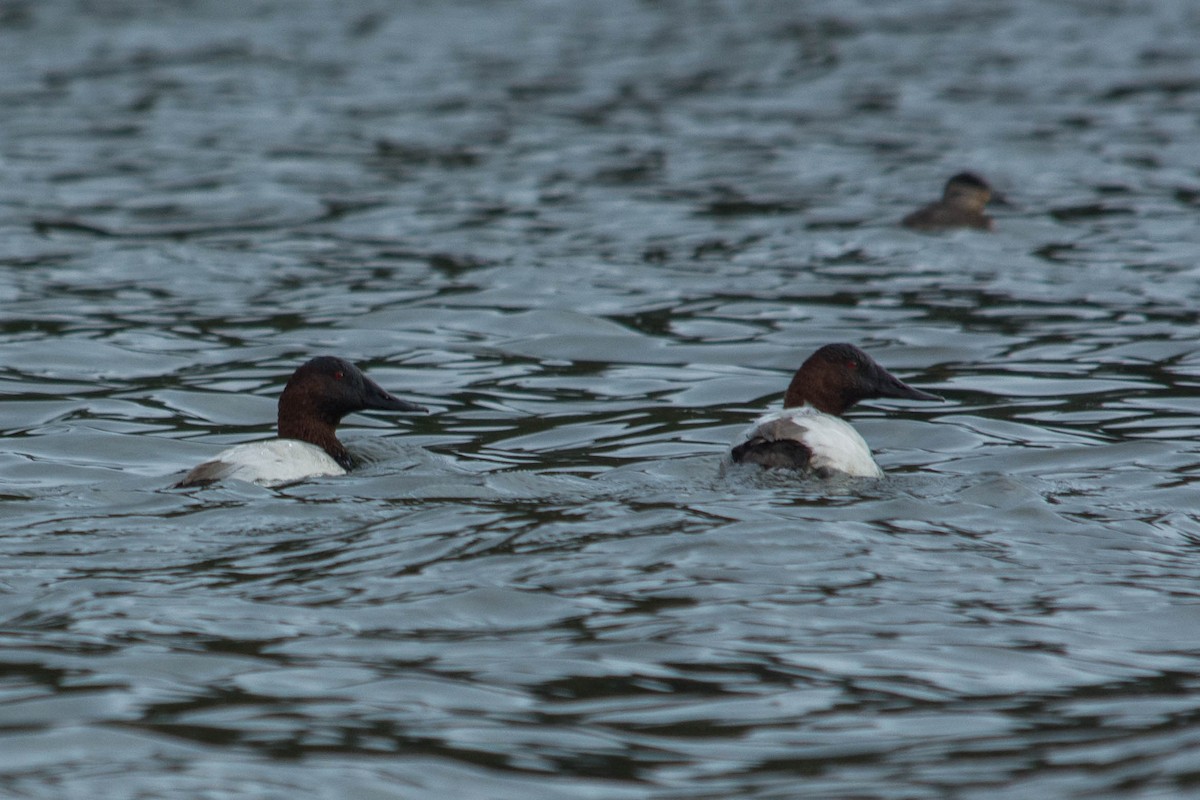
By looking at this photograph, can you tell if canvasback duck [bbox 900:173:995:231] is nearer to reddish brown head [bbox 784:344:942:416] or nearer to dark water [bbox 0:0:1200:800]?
dark water [bbox 0:0:1200:800]

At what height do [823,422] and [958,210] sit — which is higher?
[958,210]

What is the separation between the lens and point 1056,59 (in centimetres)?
2558

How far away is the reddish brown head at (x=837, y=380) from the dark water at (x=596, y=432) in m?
0.51

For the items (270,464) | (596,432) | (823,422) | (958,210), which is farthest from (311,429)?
(958,210)

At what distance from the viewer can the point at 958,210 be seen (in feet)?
53.4

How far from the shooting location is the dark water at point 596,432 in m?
5.38

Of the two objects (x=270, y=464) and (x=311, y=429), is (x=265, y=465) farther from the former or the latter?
(x=311, y=429)

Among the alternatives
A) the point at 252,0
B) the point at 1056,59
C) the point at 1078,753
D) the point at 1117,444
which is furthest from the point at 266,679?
the point at 252,0

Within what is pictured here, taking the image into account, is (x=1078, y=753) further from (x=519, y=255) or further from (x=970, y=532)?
(x=519, y=255)

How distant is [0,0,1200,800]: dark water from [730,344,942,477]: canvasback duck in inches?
7.0

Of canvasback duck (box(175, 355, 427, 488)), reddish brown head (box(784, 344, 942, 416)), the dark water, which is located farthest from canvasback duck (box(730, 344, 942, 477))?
canvasback duck (box(175, 355, 427, 488))

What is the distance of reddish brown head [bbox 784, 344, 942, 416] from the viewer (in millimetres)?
9195

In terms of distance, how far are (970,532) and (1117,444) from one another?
2340 millimetres

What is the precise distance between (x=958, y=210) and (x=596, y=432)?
7.24 m
